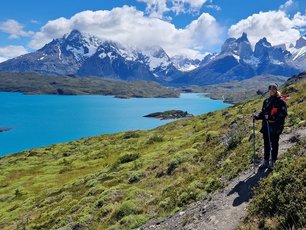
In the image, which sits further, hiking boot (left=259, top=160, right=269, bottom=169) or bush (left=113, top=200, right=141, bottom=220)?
bush (left=113, top=200, right=141, bottom=220)

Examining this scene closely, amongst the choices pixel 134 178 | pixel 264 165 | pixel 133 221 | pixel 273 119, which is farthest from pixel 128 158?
pixel 273 119

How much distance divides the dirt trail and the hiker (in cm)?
108

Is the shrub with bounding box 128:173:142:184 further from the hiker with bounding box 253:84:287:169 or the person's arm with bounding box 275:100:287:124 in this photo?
the person's arm with bounding box 275:100:287:124

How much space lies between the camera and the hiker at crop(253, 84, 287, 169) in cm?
1709

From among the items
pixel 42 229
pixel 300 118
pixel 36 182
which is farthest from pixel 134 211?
pixel 36 182

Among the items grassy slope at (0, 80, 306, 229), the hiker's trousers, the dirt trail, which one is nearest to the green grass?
the dirt trail

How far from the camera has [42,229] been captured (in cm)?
2708

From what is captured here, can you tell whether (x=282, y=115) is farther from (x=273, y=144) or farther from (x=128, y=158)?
(x=128, y=158)

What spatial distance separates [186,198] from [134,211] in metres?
3.99

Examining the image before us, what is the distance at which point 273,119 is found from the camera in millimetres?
17219

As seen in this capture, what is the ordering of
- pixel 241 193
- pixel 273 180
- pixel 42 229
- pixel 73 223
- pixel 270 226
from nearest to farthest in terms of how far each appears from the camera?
pixel 270 226
pixel 273 180
pixel 241 193
pixel 73 223
pixel 42 229

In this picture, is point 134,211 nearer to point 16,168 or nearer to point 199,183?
point 199,183

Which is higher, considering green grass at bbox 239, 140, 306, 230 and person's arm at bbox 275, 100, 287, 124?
person's arm at bbox 275, 100, 287, 124

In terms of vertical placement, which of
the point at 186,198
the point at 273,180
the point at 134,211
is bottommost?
the point at 134,211
